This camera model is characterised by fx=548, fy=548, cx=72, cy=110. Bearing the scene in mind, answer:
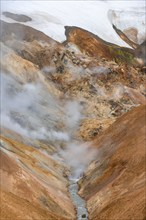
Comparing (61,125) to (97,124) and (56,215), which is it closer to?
(97,124)

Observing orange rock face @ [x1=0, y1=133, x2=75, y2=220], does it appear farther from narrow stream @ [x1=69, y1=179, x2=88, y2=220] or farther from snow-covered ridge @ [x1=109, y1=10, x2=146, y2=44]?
snow-covered ridge @ [x1=109, y1=10, x2=146, y2=44]

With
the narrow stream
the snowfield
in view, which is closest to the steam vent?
the narrow stream

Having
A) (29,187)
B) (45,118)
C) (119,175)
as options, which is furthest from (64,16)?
(29,187)

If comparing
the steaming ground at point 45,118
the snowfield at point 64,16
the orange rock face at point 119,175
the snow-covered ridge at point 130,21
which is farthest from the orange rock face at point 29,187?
the snow-covered ridge at point 130,21

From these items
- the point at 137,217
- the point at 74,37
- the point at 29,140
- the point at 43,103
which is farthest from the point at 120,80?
the point at 137,217

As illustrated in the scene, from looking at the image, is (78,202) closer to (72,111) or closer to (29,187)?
(29,187)

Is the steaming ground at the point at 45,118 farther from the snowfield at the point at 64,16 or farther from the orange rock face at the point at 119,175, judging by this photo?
the snowfield at the point at 64,16
